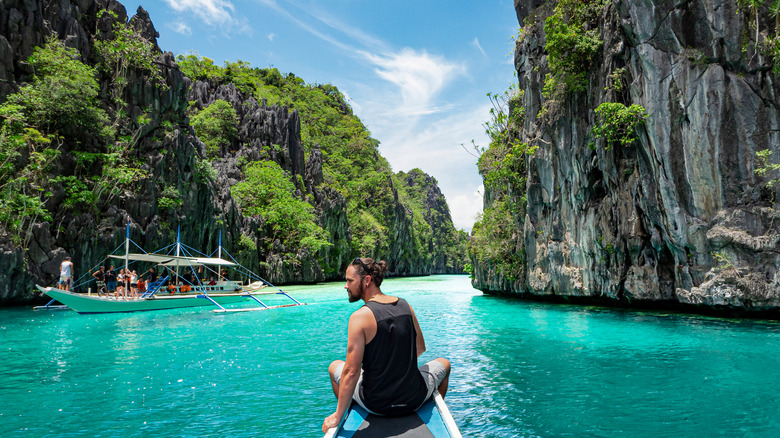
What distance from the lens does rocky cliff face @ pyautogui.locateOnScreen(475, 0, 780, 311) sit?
14.1 m

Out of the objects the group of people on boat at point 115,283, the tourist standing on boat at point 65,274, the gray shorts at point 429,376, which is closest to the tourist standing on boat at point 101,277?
the group of people on boat at point 115,283

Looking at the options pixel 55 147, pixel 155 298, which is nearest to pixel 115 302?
pixel 155 298

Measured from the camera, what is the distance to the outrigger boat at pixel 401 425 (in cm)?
341

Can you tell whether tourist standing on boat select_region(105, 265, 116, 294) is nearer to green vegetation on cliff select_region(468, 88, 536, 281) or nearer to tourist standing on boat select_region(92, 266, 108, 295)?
tourist standing on boat select_region(92, 266, 108, 295)

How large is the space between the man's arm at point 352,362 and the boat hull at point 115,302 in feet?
65.1

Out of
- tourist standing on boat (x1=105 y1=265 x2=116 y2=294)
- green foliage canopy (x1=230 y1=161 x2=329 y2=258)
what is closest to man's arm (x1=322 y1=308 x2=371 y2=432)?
tourist standing on boat (x1=105 y1=265 x2=116 y2=294)

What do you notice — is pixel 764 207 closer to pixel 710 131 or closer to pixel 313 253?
pixel 710 131

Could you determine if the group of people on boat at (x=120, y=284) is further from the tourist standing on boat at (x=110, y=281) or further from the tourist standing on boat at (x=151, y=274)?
the tourist standing on boat at (x=151, y=274)

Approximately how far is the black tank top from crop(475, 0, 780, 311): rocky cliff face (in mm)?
14994

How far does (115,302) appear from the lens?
20094 millimetres

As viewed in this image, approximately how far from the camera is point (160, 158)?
97.0 ft

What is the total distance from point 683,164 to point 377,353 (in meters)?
15.8

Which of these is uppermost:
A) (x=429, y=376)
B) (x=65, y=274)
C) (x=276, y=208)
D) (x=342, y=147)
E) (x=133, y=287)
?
(x=342, y=147)

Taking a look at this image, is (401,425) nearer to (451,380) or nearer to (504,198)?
(451,380)
